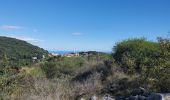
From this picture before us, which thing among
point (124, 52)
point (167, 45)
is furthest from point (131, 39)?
point (167, 45)

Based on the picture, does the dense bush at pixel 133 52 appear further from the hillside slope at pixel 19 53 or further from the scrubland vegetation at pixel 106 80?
the hillside slope at pixel 19 53

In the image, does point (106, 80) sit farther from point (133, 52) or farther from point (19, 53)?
point (19, 53)

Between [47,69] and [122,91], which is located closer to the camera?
[122,91]

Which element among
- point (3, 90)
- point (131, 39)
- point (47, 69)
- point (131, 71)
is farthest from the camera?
point (47, 69)

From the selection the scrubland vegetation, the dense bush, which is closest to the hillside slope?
the scrubland vegetation

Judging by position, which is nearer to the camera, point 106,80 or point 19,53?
point 106,80

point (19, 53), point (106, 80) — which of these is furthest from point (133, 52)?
point (19, 53)

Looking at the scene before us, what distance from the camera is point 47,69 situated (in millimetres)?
28766

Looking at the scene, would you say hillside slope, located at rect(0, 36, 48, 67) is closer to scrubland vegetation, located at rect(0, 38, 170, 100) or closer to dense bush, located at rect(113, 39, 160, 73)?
scrubland vegetation, located at rect(0, 38, 170, 100)

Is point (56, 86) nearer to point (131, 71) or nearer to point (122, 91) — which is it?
point (122, 91)

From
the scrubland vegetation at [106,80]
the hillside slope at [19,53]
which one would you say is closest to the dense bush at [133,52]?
Result: the scrubland vegetation at [106,80]

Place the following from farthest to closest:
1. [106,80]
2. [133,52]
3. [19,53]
Result: [19,53]
[133,52]
[106,80]

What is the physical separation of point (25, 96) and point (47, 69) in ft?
57.2

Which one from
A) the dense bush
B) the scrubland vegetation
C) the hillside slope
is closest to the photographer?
the scrubland vegetation
